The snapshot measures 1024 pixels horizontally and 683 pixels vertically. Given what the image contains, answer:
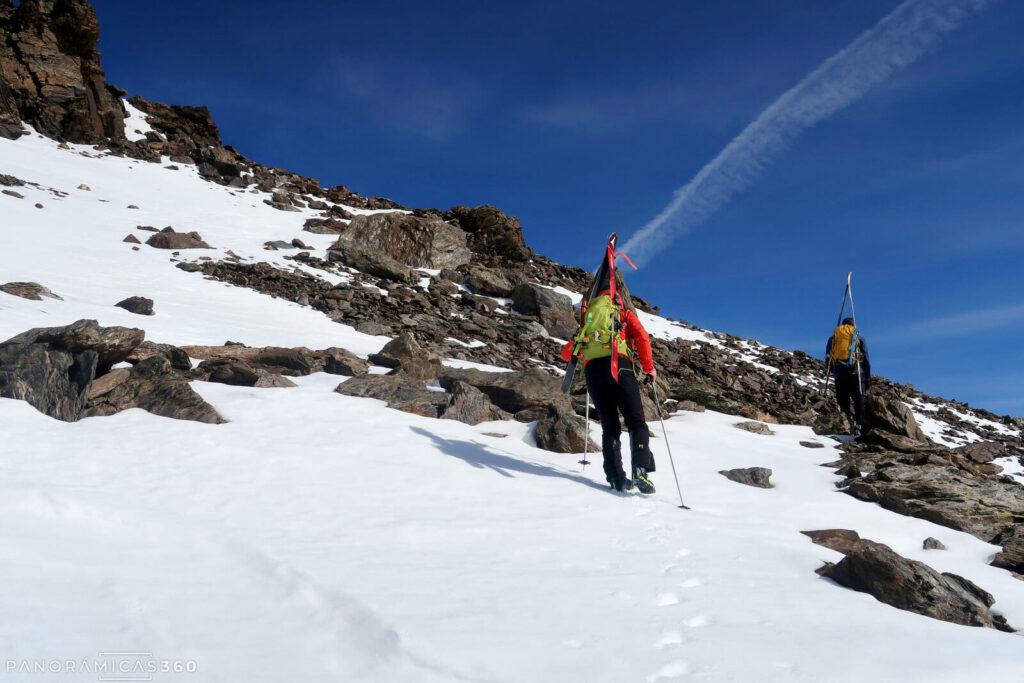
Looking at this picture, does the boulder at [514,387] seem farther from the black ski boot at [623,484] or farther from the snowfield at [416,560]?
the black ski boot at [623,484]

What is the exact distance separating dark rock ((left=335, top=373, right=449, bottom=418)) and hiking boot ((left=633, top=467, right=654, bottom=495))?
134 inches

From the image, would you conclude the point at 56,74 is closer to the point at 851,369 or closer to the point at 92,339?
the point at 92,339

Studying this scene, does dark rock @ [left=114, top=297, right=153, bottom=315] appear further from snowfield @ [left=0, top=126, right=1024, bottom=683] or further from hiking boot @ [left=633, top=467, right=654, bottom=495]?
hiking boot @ [left=633, top=467, right=654, bottom=495]

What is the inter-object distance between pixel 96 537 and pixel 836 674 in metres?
4.25

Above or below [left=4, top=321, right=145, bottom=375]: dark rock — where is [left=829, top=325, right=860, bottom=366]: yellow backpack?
above

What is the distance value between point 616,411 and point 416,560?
3.70 metres

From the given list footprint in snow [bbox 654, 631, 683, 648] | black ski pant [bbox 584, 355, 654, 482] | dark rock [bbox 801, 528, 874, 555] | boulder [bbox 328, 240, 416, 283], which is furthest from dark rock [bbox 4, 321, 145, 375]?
boulder [bbox 328, 240, 416, 283]

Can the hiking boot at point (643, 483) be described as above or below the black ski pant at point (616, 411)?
below

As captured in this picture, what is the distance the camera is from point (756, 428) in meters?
12.1

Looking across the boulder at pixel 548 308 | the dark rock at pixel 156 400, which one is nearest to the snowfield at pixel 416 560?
the dark rock at pixel 156 400

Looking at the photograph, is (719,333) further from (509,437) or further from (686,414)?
(509,437)

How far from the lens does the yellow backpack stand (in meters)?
13.2

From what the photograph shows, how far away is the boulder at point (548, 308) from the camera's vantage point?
77.5 feet

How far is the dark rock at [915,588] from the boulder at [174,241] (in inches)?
941
